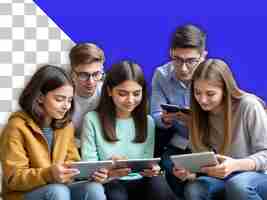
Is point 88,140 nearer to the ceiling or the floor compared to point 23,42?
nearer to the floor

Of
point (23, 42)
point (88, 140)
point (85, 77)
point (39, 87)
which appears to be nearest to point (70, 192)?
point (88, 140)

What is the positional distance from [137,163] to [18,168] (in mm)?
398

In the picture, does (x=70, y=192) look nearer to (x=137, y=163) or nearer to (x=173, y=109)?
(x=137, y=163)

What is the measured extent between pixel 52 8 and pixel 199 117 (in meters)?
0.88

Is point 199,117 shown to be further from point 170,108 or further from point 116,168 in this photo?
point 116,168

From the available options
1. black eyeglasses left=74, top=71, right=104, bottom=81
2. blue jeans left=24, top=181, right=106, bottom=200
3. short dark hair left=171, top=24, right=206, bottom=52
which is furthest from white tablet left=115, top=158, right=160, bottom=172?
short dark hair left=171, top=24, right=206, bottom=52

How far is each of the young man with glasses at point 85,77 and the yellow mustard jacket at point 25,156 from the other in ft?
0.73

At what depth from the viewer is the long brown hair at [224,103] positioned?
2.06m

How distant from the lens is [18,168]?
77.0 inches

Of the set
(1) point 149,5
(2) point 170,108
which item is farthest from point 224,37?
(2) point 170,108

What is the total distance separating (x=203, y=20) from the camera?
2629 mm

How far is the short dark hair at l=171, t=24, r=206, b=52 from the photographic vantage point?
2309 millimetres

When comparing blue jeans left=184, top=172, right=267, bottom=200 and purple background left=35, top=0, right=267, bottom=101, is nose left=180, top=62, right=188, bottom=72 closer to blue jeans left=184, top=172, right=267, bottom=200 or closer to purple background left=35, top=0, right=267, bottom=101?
purple background left=35, top=0, right=267, bottom=101

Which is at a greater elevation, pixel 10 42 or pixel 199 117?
pixel 10 42
